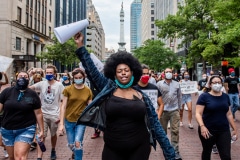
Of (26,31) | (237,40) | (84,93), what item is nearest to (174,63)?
(26,31)

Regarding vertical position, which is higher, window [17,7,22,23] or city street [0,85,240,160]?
window [17,7,22,23]

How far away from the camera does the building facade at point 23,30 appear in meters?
34.4

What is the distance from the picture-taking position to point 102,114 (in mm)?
2967

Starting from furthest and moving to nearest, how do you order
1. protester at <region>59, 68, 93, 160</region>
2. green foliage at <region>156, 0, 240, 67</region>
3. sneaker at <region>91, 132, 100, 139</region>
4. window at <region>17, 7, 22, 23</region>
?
window at <region>17, 7, 22, 23</region> < green foliage at <region>156, 0, 240, 67</region> < sneaker at <region>91, 132, 100, 139</region> < protester at <region>59, 68, 93, 160</region>

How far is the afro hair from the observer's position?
3.08m

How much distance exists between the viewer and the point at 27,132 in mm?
4246

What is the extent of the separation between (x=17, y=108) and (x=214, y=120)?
2.91 m

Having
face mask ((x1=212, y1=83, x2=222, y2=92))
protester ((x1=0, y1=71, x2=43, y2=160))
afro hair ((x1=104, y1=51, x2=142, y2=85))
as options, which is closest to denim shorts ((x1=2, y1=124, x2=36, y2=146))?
protester ((x1=0, y1=71, x2=43, y2=160))

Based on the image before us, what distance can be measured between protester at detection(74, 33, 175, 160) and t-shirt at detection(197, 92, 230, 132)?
1717 millimetres

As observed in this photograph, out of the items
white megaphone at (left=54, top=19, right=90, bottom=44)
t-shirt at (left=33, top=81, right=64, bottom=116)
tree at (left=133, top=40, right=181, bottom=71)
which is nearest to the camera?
white megaphone at (left=54, top=19, right=90, bottom=44)

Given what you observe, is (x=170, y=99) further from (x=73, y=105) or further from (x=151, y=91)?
(x=73, y=105)

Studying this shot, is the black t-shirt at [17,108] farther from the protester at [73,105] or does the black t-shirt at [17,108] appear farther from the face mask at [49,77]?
the face mask at [49,77]

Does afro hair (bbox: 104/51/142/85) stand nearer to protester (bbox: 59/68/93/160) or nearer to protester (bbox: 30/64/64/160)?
protester (bbox: 59/68/93/160)

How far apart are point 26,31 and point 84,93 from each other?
119 ft
